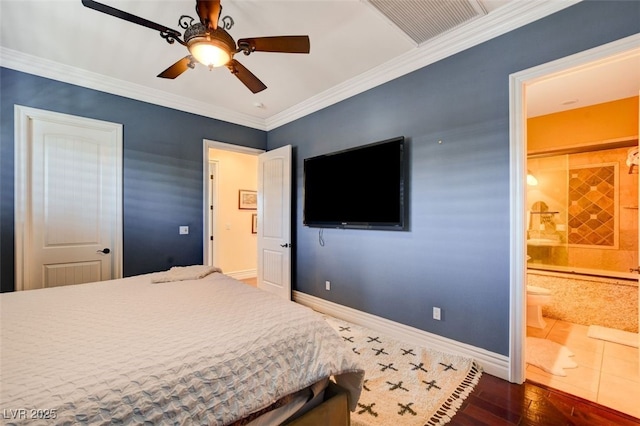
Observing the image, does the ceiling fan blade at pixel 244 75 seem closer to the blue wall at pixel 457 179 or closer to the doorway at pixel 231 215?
the blue wall at pixel 457 179

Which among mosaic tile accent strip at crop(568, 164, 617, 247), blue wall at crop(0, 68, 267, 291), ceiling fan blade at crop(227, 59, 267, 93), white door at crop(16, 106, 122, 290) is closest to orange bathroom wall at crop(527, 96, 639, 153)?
mosaic tile accent strip at crop(568, 164, 617, 247)

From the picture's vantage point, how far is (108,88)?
10.2ft

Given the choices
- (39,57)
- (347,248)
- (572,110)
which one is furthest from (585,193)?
(39,57)

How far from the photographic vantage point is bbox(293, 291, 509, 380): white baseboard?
216cm

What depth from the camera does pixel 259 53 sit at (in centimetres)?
260

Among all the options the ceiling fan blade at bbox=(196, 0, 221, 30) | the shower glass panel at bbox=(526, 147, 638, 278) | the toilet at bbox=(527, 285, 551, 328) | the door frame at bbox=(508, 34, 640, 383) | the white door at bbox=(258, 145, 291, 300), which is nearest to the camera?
the ceiling fan blade at bbox=(196, 0, 221, 30)

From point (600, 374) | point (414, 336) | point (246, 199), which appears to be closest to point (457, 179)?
point (414, 336)

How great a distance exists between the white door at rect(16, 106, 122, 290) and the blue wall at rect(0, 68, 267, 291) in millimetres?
80

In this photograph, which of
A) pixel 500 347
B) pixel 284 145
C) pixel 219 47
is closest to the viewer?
pixel 219 47

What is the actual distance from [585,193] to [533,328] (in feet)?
7.05

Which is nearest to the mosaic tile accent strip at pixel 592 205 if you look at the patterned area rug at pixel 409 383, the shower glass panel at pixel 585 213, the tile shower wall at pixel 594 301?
the shower glass panel at pixel 585 213

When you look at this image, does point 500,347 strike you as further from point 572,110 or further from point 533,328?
point 572,110

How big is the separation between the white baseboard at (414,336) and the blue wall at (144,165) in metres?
1.87

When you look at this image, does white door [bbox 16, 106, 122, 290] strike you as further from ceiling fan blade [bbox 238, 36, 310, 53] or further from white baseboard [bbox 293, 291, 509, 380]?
white baseboard [bbox 293, 291, 509, 380]
